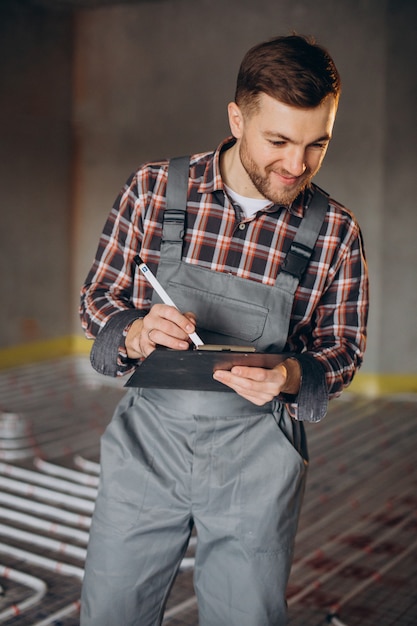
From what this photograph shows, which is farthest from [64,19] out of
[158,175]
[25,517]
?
[158,175]

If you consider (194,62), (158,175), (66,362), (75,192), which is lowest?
(66,362)

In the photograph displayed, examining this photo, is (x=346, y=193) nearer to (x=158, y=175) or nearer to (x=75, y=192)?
(x=75, y=192)

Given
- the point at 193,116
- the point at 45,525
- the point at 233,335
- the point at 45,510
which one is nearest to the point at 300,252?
the point at 233,335

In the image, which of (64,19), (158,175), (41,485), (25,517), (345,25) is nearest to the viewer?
(158,175)

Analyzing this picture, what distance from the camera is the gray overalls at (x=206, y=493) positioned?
1.86 metres

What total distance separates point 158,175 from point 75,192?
570 centimetres

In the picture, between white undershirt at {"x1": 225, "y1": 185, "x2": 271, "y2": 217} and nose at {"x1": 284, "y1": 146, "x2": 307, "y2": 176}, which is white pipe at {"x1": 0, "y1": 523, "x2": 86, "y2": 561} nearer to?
white undershirt at {"x1": 225, "y1": 185, "x2": 271, "y2": 217}

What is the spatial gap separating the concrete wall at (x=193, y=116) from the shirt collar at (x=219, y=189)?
171 inches

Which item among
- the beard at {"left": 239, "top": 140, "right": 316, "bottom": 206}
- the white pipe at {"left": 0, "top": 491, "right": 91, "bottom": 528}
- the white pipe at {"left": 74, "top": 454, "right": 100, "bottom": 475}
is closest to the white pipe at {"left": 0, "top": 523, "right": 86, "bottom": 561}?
the white pipe at {"left": 0, "top": 491, "right": 91, "bottom": 528}

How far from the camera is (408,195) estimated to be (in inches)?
244

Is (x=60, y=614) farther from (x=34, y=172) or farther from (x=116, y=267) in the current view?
(x=34, y=172)

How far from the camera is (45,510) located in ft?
12.9

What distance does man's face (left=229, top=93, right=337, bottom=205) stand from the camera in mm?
1776

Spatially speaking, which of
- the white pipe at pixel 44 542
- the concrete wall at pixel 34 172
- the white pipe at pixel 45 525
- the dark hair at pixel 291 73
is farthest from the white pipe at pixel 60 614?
the concrete wall at pixel 34 172
